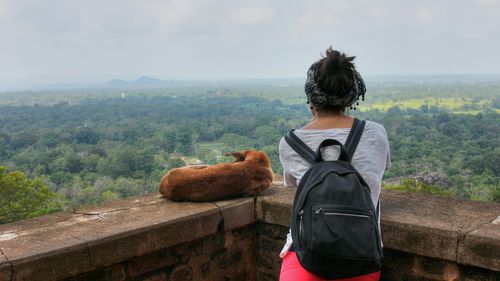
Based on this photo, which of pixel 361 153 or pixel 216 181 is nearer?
pixel 361 153

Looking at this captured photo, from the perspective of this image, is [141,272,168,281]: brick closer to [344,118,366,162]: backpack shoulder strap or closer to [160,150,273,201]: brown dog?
[160,150,273,201]: brown dog

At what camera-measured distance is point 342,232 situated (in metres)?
1.83

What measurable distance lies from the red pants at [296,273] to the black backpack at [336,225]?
0.06 m

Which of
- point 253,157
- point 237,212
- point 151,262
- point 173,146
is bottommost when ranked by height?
point 173,146

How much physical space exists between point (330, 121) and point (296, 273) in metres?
0.69

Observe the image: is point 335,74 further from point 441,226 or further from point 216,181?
point 216,181

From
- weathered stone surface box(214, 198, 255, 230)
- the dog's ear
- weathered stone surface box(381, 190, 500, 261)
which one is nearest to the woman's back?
weathered stone surface box(381, 190, 500, 261)

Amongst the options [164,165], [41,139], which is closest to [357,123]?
[164,165]

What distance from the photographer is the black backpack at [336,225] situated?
184 cm

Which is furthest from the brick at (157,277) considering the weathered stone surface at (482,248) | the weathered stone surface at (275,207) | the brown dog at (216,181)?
the weathered stone surface at (482,248)

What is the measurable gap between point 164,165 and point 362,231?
143 feet

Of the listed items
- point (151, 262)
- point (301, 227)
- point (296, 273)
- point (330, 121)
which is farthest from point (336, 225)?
point (151, 262)

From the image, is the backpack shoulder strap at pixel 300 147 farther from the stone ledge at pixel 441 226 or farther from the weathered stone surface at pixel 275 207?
the weathered stone surface at pixel 275 207

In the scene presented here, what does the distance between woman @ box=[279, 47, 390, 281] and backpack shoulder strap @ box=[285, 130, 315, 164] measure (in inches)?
0.7
